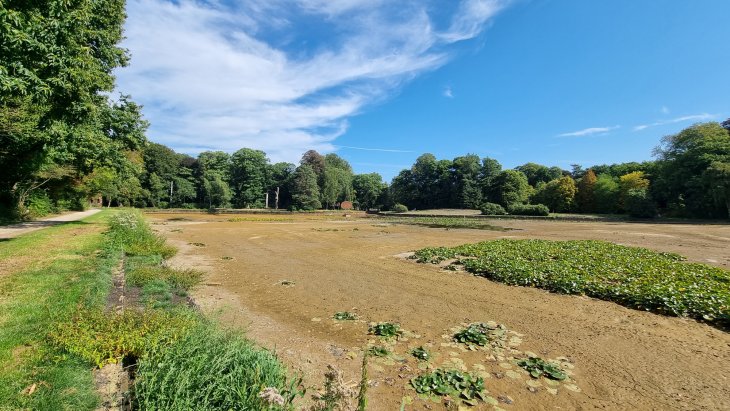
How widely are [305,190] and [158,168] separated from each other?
3125 centimetres

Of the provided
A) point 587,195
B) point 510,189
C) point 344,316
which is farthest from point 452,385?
point 587,195

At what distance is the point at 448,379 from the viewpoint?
14.6ft

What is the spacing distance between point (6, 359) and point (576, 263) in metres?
14.4

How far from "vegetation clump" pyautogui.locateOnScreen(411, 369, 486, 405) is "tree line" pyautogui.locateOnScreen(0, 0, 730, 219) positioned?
8046 millimetres

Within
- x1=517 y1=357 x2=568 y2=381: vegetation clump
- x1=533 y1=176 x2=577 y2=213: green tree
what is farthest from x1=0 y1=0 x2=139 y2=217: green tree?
x1=533 y1=176 x2=577 y2=213: green tree

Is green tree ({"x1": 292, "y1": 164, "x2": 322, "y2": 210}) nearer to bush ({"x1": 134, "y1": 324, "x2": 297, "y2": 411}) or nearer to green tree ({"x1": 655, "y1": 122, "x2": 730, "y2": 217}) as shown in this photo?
green tree ({"x1": 655, "y1": 122, "x2": 730, "y2": 217})

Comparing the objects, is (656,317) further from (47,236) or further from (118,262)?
(47,236)

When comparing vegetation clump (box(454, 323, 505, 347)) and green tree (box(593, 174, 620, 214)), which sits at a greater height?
green tree (box(593, 174, 620, 214))

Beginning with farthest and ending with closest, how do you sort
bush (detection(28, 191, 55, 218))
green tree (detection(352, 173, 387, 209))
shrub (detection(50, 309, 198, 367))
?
green tree (detection(352, 173, 387, 209)) → bush (detection(28, 191, 55, 218)) → shrub (detection(50, 309, 198, 367))

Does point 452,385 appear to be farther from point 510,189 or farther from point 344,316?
point 510,189

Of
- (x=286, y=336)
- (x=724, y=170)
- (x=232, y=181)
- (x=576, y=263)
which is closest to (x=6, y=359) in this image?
(x=286, y=336)

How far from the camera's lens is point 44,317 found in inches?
206

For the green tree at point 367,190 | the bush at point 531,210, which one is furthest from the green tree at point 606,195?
the green tree at point 367,190

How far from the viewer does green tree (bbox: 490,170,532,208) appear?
73.6 meters
